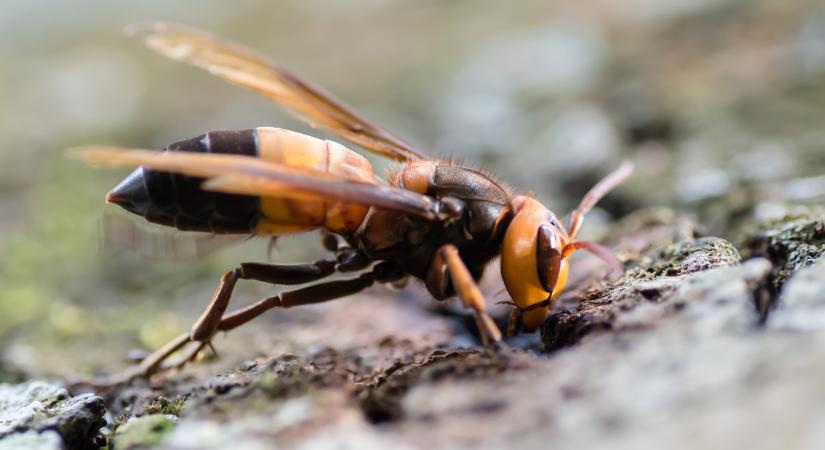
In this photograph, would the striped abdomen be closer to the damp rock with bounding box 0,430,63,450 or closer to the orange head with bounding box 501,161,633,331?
the orange head with bounding box 501,161,633,331

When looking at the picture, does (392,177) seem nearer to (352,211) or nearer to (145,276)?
(352,211)

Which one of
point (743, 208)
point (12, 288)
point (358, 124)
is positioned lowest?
→ point (12, 288)

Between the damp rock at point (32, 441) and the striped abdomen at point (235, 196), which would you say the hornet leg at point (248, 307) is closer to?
the striped abdomen at point (235, 196)

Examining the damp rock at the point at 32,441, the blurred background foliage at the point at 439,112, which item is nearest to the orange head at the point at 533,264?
the blurred background foliage at the point at 439,112

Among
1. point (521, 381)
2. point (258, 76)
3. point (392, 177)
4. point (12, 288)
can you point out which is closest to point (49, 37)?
point (12, 288)

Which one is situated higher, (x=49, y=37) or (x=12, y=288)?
(x=49, y=37)

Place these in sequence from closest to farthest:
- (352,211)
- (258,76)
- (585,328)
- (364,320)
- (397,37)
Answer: (585,328) → (352,211) → (258,76) → (364,320) → (397,37)

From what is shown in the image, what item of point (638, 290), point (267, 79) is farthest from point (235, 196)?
point (638, 290)
